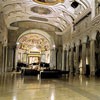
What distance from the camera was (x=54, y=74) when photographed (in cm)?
1235

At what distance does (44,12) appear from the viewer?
21.9 meters

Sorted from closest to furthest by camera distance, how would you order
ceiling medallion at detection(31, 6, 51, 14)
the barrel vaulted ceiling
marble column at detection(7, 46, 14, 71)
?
the barrel vaulted ceiling
ceiling medallion at detection(31, 6, 51, 14)
marble column at detection(7, 46, 14, 71)

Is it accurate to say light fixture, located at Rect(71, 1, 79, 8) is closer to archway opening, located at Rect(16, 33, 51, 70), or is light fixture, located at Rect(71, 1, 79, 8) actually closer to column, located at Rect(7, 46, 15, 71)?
column, located at Rect(7, 46, 15, 71)

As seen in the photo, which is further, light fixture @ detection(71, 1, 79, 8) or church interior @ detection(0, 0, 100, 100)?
light fixture @ detection(71, 1, 79, 8)

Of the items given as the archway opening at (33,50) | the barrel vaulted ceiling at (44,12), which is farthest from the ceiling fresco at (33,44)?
the barrel vaulted ceiling at (44,12)

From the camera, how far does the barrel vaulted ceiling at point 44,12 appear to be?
58.7ft

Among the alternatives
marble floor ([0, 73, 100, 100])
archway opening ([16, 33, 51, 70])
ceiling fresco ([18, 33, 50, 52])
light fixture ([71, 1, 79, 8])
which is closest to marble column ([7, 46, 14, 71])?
light fixture ([71, 1, 79, 8])

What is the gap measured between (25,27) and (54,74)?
14.8 meters

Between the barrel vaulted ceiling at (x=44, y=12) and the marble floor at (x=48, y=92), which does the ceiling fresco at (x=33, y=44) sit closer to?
the barrel vaulted ceiling at (x=44, y=12)

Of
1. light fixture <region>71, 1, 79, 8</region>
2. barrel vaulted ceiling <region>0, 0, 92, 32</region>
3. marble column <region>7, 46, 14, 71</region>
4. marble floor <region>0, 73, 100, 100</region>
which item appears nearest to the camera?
marble floor <region>0, 73, 100, 100</region>

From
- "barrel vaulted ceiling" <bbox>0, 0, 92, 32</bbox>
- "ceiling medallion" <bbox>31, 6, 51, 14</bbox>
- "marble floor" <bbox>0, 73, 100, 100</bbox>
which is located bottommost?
"marble floor" <bbox>0, 73, 100, 100</bbox>

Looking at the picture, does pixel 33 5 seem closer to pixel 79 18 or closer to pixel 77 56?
pixel 79 18

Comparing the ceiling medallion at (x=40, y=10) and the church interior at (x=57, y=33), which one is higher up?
the ceiling medallion at (x=40, y=10)

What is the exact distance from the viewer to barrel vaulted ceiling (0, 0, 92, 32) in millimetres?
17906
